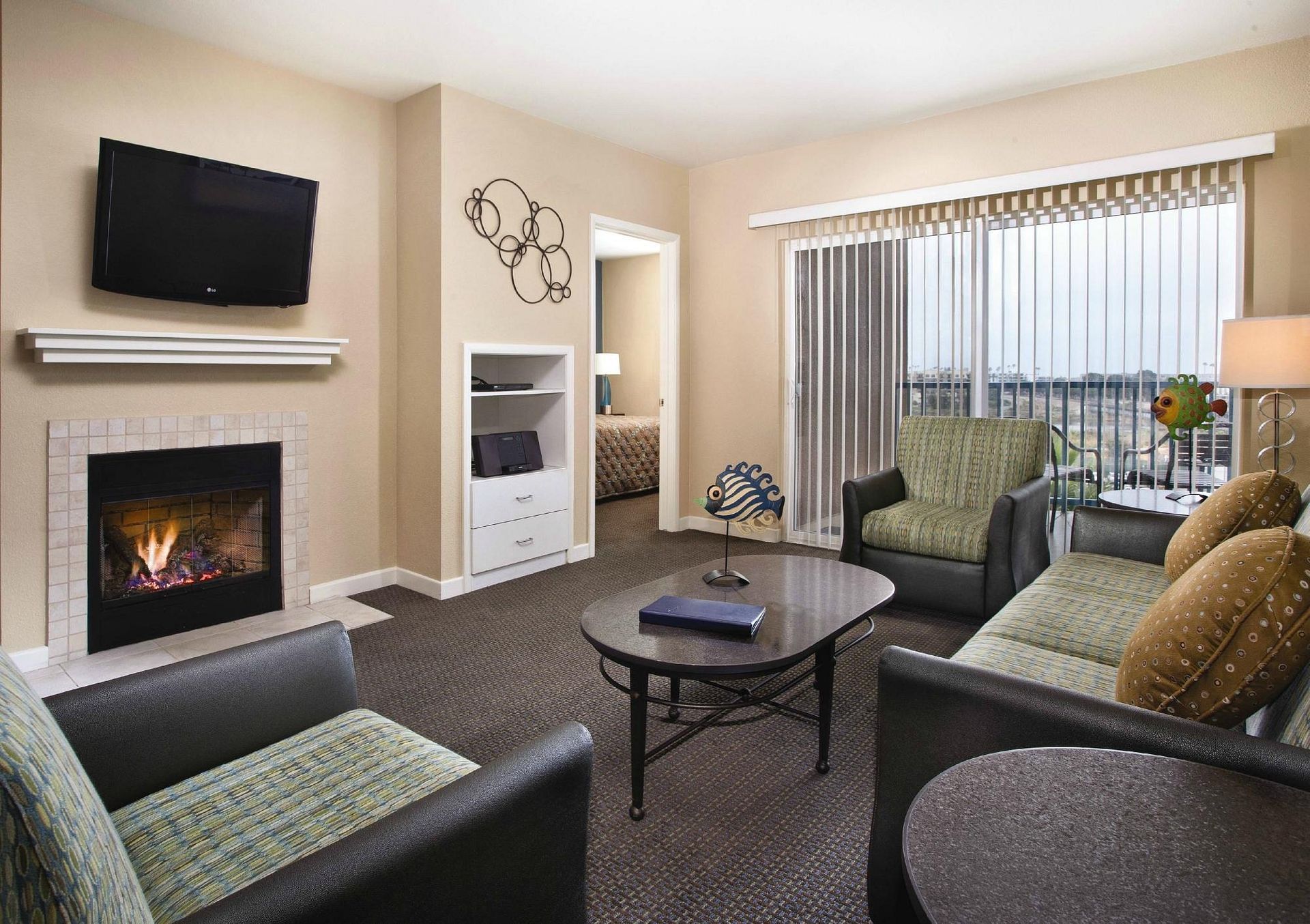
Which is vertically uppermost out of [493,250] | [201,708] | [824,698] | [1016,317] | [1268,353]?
[493,250]

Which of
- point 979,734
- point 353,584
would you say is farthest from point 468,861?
point 353,584

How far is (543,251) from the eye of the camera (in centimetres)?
436

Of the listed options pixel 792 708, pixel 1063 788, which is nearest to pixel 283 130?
pixel 792 708

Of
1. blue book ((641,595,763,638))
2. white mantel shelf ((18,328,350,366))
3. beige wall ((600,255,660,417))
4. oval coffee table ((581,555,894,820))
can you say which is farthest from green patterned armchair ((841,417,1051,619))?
beige wall ((600,255,660,417))

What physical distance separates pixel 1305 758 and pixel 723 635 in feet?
3.96

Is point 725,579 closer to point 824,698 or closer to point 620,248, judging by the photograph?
point 824,698

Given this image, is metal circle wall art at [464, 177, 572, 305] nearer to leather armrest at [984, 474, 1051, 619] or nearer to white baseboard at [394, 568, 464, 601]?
white baseboard at [394, 568, 464, 601]

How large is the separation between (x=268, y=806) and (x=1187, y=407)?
3777mm

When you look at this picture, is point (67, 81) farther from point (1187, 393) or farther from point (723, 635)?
point (1187, 393)

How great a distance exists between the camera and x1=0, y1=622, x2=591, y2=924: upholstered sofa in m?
0.61

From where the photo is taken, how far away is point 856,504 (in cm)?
368

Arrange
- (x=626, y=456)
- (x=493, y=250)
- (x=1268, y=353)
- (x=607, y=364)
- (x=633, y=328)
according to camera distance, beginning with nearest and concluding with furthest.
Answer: (x=1268, y=353)
(x=493, y=250)
(x=626, y=456)
(x=607, y=364)
(x=633, y=328)

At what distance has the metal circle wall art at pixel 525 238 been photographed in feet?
13.3

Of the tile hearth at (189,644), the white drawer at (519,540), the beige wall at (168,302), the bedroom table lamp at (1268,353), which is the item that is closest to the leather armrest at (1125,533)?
the bedroom table lamp at (1268,353)
